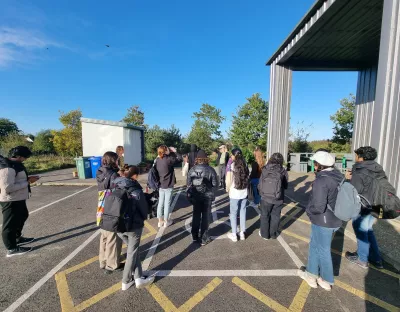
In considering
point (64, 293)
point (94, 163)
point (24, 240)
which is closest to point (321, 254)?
point (64, 293)

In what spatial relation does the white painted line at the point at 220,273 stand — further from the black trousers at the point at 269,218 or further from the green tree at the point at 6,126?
the green tree at the point at 6,126

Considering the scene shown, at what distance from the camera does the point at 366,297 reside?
7.78 feet

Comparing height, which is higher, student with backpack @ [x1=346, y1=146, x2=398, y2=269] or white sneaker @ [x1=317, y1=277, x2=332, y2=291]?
student with backpack @ [x1=346, y1=146, x2=398, y2=269]

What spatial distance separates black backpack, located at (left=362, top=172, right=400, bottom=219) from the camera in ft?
8.27

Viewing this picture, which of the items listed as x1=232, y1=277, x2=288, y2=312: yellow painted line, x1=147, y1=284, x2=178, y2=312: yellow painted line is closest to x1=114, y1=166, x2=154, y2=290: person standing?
x1=147, y1=284, x2=178, y2=312: yellow painted line

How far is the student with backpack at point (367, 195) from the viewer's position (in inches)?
107

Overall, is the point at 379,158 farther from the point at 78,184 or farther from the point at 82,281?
the point at 78,184

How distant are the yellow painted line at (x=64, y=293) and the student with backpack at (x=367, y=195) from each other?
4.08 metres

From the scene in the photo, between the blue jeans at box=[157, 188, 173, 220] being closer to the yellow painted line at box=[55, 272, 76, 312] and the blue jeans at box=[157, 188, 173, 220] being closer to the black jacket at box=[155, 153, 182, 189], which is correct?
the black jacket at box=[155, 153, 182, 189]

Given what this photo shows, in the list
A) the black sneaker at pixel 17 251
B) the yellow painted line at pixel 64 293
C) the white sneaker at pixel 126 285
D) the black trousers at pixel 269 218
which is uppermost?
the black trousers at pixel 269 218

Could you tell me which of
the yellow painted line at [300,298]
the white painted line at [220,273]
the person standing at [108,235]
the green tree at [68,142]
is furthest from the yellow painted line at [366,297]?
the green tree at [68,142]

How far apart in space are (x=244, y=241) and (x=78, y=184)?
7.95m

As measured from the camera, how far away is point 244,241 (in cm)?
375

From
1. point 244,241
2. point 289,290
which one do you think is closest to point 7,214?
point 244,241
